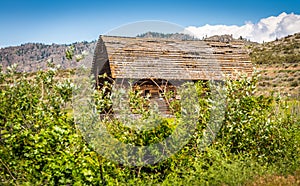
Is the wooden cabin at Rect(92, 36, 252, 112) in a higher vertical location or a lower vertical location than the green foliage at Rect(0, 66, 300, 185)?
higher

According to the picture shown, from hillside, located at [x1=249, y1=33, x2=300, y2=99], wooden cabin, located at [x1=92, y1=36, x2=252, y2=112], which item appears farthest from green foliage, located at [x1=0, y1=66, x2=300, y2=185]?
hillside, located at [x1=249, y1=33, x2=300, y2=99]

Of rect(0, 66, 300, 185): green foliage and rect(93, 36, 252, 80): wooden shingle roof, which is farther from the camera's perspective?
rect(93, 36, 252, 80): wooden shingle roof

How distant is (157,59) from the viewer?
16953mm

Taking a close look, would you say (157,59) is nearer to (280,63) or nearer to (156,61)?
(156,61)

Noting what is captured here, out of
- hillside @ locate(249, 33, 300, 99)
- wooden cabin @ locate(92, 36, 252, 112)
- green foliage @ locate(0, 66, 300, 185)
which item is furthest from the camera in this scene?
hillside @ locate(249, 33, 300, 99)

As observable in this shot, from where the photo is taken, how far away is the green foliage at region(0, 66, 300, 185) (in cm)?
527

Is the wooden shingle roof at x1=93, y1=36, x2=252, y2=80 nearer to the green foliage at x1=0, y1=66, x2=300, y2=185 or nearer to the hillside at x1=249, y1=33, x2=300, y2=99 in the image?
the green foliage at x1=0, y1=66, x2=300, y2=185

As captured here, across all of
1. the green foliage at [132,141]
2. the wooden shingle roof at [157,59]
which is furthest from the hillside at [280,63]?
the green foliage at [132,141]

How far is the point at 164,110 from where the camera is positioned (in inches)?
305

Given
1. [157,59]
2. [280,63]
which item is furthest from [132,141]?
[280,63]

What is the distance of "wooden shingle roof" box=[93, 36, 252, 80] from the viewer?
1555 cm

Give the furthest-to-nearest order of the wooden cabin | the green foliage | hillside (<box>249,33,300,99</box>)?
hillside (<box>249,33,300,99</box>), the wooden cabin, the green foliage

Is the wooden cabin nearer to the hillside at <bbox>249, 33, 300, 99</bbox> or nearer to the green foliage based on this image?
the green foliage

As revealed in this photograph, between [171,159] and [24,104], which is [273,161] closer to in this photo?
[171,159]
